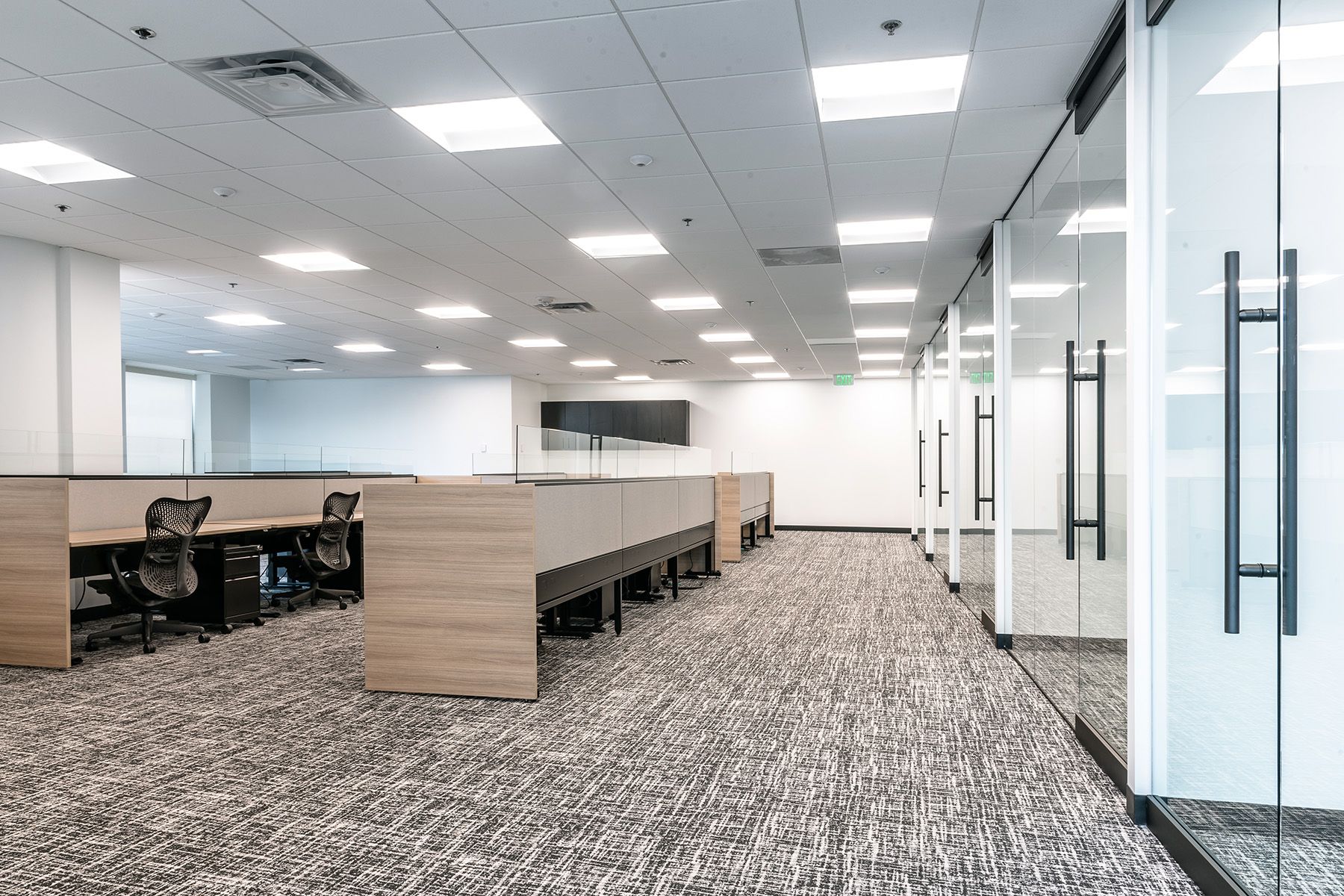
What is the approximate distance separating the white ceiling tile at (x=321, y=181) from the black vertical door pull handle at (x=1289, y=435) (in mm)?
4066

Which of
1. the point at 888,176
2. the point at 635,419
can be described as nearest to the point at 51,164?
the point at 888,176

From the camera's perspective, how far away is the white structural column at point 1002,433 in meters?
4.82

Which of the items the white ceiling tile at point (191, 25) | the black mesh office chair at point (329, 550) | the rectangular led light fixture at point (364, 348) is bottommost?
the black mesh office chair at point (329, 550)

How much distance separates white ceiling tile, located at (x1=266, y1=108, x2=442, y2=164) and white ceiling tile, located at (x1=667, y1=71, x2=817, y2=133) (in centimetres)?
124

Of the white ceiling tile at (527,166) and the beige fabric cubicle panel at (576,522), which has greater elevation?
the white ceiling tile at (527,166)

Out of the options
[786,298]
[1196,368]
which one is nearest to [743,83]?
[1196,368]

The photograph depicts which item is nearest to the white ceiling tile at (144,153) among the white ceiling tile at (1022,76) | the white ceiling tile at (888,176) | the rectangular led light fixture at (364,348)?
the white ceiling tile at (888,176)

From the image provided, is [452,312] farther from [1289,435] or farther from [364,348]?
[1289,435]

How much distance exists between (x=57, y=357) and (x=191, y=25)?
432 centimetres

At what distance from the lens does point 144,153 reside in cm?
422

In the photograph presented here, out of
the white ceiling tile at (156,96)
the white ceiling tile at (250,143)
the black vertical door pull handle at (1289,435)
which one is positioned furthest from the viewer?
the white ceiling tile at (250,143)

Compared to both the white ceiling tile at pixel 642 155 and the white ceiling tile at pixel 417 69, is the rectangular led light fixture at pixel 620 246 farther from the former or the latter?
the white ceiling tile at pixel 417 69

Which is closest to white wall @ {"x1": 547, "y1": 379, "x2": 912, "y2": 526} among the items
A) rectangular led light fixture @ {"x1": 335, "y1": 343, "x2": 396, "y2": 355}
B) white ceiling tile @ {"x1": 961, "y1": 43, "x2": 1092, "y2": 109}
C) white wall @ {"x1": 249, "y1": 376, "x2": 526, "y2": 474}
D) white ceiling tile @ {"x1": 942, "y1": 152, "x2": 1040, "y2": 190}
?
white wall @ {"x1": 249, "y1": 376, "x2": 526, "y2": 474}

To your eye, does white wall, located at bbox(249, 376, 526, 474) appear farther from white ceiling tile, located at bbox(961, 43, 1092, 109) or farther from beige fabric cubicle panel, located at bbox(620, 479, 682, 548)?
white ceiling tile, located at bbox(961, 43, 1092, 109)
